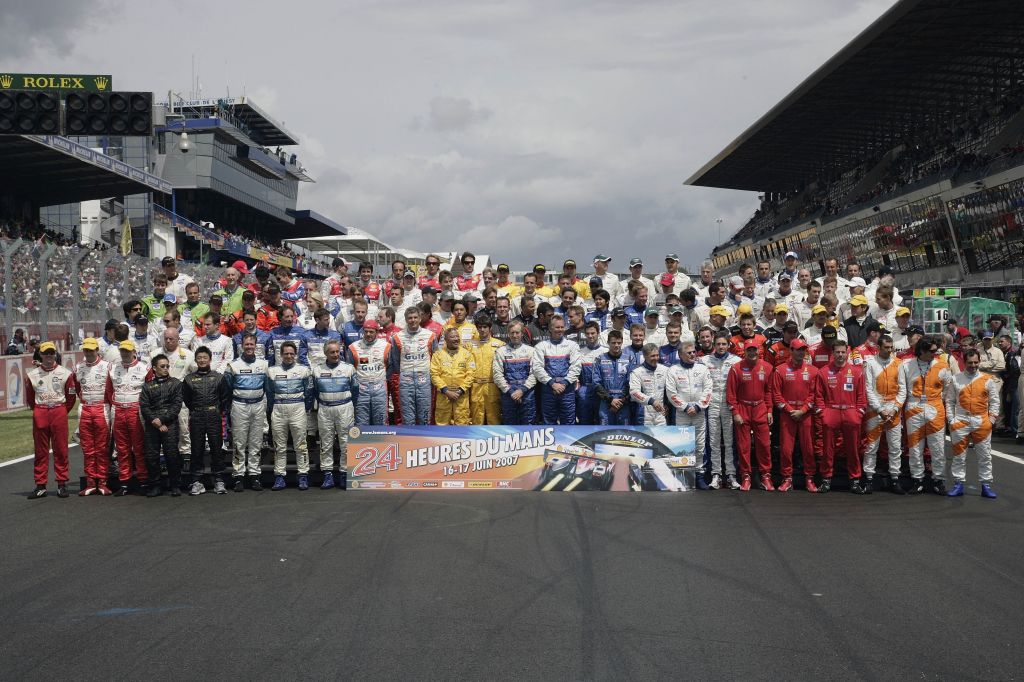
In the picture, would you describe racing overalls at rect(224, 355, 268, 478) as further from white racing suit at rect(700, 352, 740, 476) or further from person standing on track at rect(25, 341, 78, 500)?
white racing suit at rect(700, 352, 740, 476)

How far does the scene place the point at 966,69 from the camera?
3878cm

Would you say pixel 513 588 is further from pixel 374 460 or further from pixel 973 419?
pixel 973 419

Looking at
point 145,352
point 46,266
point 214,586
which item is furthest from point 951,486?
point 46,266

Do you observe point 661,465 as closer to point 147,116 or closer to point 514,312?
point 514,312

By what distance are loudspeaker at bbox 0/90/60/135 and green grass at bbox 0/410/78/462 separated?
493 centimetres

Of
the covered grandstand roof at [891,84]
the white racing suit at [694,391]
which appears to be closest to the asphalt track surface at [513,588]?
the white racing suit at [694,391]

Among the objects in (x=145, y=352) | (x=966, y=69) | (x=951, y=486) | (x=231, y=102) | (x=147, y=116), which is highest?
(x=231, y=102)

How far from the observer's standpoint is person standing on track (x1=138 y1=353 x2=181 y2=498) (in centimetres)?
961

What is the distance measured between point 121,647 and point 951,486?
8.69 m

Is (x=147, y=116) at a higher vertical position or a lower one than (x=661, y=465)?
higher

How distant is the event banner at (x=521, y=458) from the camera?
31.9 ft

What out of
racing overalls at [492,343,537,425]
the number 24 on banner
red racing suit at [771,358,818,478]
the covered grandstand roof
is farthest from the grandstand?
the number 24 on banner

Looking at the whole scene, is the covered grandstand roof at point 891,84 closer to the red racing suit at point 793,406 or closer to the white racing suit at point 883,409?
the white racing suit at point 883,409

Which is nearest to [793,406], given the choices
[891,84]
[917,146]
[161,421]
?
[161,421]
